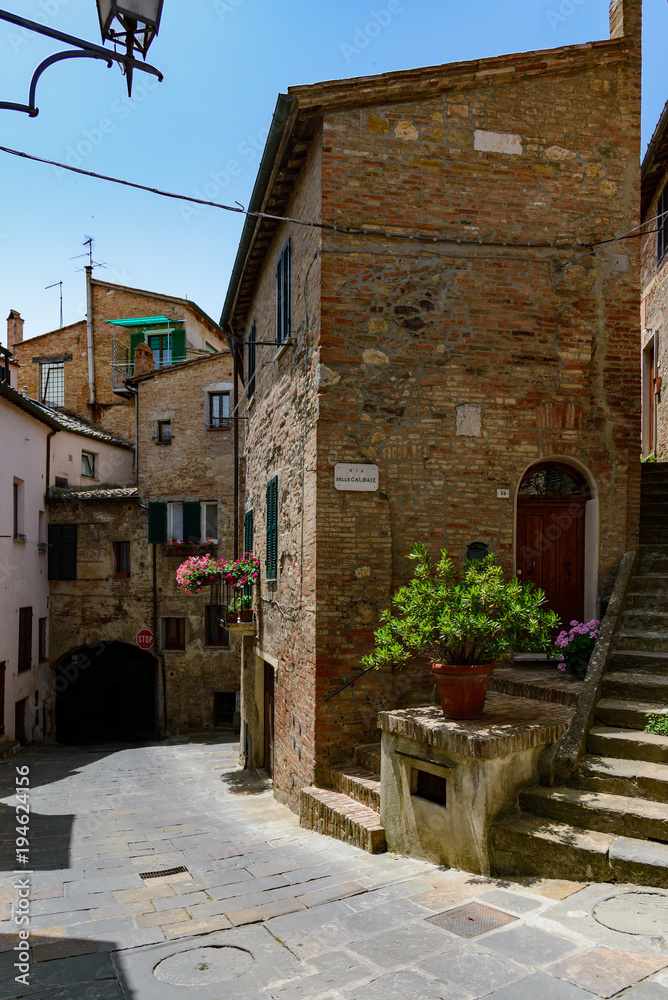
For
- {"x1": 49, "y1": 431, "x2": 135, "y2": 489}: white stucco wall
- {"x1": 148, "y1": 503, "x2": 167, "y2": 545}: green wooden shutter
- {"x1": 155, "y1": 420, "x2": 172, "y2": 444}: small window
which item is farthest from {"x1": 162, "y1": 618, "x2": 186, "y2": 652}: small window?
{"x1": 155, "y1": 420, "x2": 172, "y2": 444}: small window

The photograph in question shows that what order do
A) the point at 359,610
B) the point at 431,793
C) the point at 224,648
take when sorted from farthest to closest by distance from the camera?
the point at 224,648 < the point at 359,610 < the point at 431,793

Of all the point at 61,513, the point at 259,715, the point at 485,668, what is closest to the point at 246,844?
the point at 485,668

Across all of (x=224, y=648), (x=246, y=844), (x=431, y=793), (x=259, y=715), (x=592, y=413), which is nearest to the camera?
(x=431, y=793)

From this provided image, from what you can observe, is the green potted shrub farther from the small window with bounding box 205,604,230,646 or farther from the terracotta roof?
the terracotta roof

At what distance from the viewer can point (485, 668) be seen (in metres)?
5.84

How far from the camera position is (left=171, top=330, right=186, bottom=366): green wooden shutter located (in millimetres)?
25375

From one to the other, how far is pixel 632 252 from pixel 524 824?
6567 millimetres

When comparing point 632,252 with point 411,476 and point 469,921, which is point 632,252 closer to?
point 411,476

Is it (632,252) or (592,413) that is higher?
(632,252)

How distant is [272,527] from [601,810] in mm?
6161

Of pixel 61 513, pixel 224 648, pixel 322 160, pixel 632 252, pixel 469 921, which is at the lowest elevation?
pixel 224 648

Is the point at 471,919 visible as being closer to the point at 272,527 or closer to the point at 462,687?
the point at 462,687

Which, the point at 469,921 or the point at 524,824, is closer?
the point at 469,921

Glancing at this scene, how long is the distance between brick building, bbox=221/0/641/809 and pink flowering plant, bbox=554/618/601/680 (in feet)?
2.55
